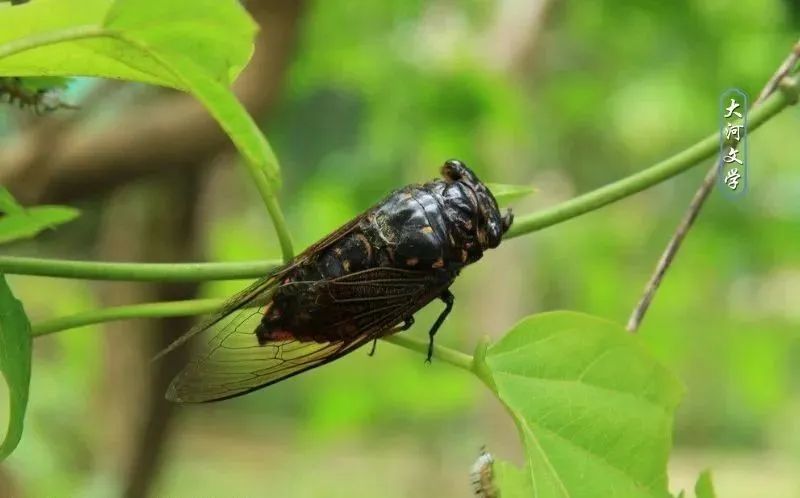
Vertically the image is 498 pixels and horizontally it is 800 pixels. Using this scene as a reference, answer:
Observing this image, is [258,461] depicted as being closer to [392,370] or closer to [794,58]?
[392,370]

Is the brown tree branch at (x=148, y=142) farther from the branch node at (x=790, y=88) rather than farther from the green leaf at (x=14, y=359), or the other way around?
the branch node at (x=790, y=88)

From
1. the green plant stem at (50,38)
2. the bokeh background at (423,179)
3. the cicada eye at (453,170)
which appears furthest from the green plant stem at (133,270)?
the bokeh background at (423,179)

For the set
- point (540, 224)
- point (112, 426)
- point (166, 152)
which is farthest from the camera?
point (112, 426)

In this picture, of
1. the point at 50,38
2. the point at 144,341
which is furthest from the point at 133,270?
the point at 144,341

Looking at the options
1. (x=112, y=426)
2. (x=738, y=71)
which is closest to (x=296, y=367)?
(x=112, y=426)

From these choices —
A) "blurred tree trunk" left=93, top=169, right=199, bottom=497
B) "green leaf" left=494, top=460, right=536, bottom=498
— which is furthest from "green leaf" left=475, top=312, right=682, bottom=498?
"blurred tree trunk" left=93, top=169, right=199, bottom=497

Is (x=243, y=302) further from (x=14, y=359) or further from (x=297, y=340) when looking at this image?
(x=14, y=359)
